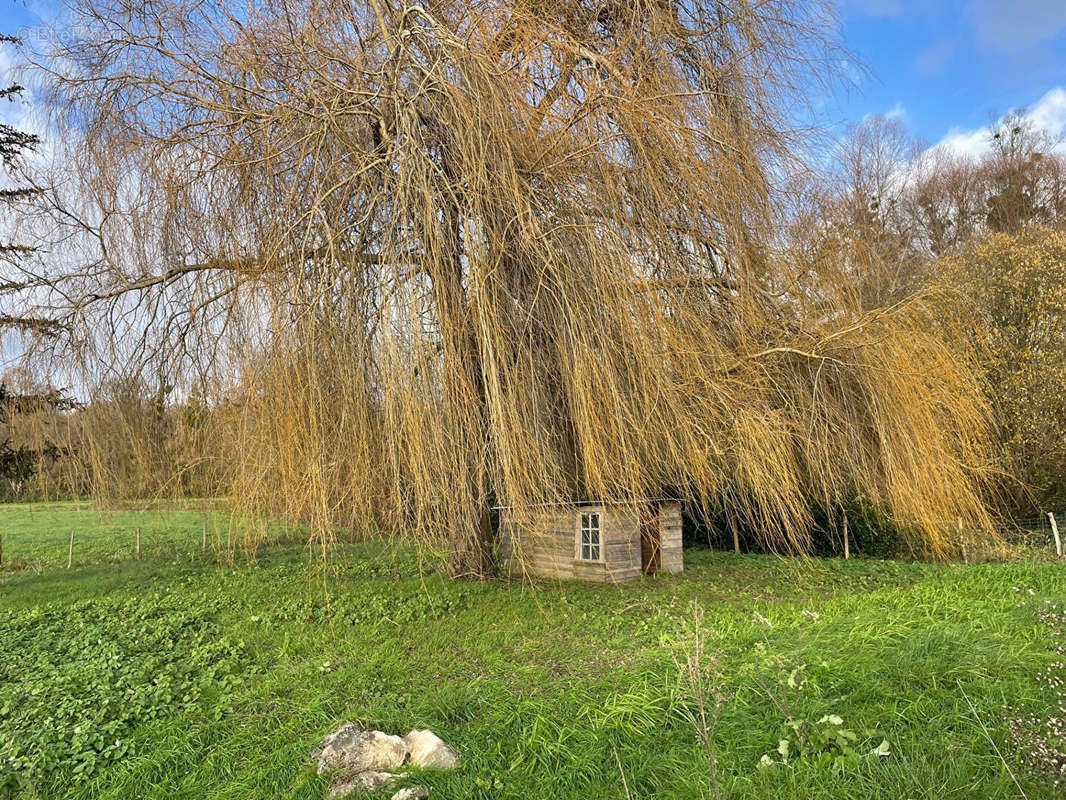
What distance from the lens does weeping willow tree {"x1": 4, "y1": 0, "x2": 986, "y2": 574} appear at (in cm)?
424

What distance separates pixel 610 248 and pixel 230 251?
9.15ft

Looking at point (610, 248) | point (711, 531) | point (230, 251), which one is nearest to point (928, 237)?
point (711, 531)

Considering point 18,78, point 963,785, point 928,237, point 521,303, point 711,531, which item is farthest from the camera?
point 928,237

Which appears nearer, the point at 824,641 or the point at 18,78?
A: the point at 824,641

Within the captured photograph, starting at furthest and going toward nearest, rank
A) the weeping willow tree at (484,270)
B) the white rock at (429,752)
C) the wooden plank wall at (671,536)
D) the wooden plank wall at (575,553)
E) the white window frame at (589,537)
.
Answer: the wooden plank wall at (671,536), the white window frame at (589,537), the wooden plank wall at (575,553), the weeping willow tree at (484,270), the white rock at (429,752)

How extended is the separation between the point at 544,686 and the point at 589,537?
152 inches

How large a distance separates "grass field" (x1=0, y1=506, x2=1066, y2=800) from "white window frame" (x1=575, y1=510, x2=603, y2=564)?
1.90 feet

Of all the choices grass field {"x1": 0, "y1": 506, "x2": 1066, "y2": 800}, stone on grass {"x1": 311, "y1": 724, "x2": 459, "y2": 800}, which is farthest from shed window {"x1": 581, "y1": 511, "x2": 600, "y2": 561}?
stone on grass {"x1": 311, "y1": 724, "x2": 459, "y2": 800}

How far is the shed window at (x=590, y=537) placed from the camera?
7609 mm

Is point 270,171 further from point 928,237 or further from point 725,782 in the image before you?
point 928,237

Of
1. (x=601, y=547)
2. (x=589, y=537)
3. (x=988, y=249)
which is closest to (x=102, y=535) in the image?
(x=589, y=537)

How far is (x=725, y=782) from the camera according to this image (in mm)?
2523

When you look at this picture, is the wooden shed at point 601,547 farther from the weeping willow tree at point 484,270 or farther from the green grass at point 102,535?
the green grass at point 102,535

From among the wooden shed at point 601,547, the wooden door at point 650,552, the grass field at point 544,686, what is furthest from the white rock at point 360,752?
the wooden door at point 650,552
